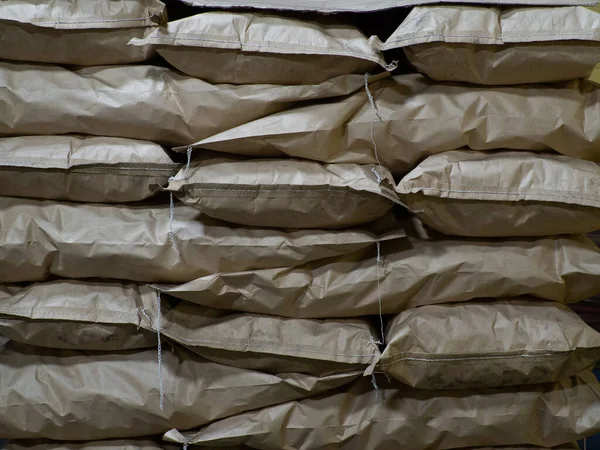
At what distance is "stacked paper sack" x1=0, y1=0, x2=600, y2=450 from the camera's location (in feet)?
3.61

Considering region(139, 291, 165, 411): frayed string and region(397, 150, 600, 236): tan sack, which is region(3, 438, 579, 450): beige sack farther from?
region(397, 150, 600, 236): tan sack

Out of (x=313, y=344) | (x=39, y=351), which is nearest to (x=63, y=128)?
(x=39, y=351)

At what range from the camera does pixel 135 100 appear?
1.14 m

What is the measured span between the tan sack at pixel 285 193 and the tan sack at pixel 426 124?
0.04 meters

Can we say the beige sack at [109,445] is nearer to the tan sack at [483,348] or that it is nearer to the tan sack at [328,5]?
the tan sack at [483,348]

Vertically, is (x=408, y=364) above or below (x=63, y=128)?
below

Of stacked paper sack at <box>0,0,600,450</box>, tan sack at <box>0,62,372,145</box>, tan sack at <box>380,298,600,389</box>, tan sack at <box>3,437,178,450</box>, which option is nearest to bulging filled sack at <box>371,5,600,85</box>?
stacked paper sack at <box>0,0,600,450</box>

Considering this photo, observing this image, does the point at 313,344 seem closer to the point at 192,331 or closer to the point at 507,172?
the point at 192,331

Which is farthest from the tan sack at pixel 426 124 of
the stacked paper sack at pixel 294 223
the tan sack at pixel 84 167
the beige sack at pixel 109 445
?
the beige sack at pixel 109 445

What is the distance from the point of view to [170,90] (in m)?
1.14

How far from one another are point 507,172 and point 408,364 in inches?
14.9

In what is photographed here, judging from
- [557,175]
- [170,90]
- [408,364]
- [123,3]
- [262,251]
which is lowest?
[408,364]

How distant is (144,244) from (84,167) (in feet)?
0.56

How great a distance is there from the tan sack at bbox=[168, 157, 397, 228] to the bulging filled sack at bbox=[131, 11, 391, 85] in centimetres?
16
